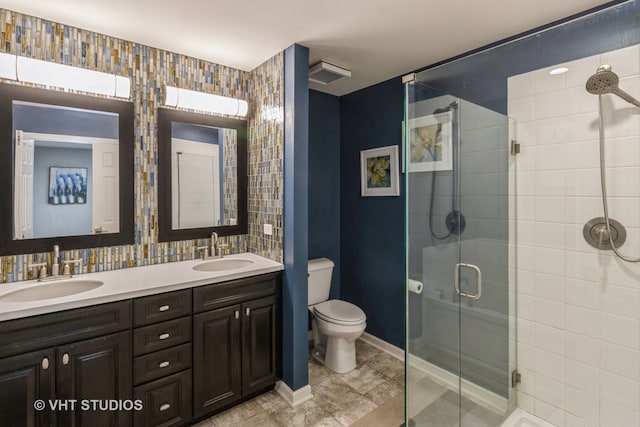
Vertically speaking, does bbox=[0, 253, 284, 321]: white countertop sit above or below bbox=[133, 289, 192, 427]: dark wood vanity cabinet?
above

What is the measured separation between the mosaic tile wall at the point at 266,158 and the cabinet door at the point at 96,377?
3.52 feet

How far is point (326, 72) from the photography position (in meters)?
2.47

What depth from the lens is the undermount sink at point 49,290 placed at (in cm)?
163

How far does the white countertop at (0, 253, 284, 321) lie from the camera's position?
1399 mm

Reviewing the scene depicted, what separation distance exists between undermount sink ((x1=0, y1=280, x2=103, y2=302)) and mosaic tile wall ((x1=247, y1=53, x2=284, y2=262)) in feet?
3.52

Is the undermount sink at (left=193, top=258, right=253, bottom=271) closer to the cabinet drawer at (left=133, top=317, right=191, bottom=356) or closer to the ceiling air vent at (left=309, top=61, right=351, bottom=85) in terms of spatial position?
the cabinet drawer at (left=133, top=317, right=191, bottom=356)

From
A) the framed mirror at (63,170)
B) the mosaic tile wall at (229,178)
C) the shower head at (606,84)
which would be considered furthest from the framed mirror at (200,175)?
the shower head at (606,84)

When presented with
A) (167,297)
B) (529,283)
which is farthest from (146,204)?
(529,283)

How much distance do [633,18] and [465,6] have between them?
730mm

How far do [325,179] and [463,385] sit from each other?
2072mm

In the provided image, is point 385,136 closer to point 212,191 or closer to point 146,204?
point 212,191

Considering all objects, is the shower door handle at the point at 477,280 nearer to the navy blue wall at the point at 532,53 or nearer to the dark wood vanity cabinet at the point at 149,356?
the navy blue wall at the point at 532,53

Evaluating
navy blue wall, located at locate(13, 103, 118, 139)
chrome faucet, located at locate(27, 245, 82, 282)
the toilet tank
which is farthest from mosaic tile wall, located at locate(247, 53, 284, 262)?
chrome faucet, located at locate(27, 245, 82, 282)

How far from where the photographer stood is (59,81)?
71.7 inches
